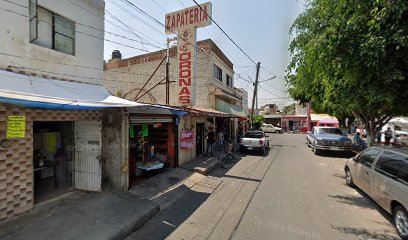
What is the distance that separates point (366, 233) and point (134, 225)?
503 centimetres

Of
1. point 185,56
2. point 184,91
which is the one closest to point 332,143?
point 184,91

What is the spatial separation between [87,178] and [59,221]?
196cm

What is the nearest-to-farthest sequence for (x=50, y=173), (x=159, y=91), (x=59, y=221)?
1. (x=59, y=221)
2. (x=50, y=173)
3. (x=159, y=91)

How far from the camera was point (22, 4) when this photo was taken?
538 centimetres

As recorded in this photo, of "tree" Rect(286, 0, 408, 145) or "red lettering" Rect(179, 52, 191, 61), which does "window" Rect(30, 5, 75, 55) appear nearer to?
"red lettering" Rect(179, 52, 191, 61)

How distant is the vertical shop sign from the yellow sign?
7.95 metres

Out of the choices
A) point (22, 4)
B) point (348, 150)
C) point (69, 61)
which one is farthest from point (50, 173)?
point (348, 150)

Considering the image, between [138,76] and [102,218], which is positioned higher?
[138,76]

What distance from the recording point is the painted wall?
511 centimetres

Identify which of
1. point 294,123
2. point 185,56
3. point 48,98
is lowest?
point 294,123

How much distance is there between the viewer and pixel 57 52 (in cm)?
623

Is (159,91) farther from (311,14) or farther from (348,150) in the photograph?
(348,150)

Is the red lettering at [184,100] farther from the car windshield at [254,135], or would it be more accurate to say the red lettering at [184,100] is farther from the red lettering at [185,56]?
the car windshield at [254,135]

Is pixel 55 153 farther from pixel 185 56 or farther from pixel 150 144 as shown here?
pixel 185 56
